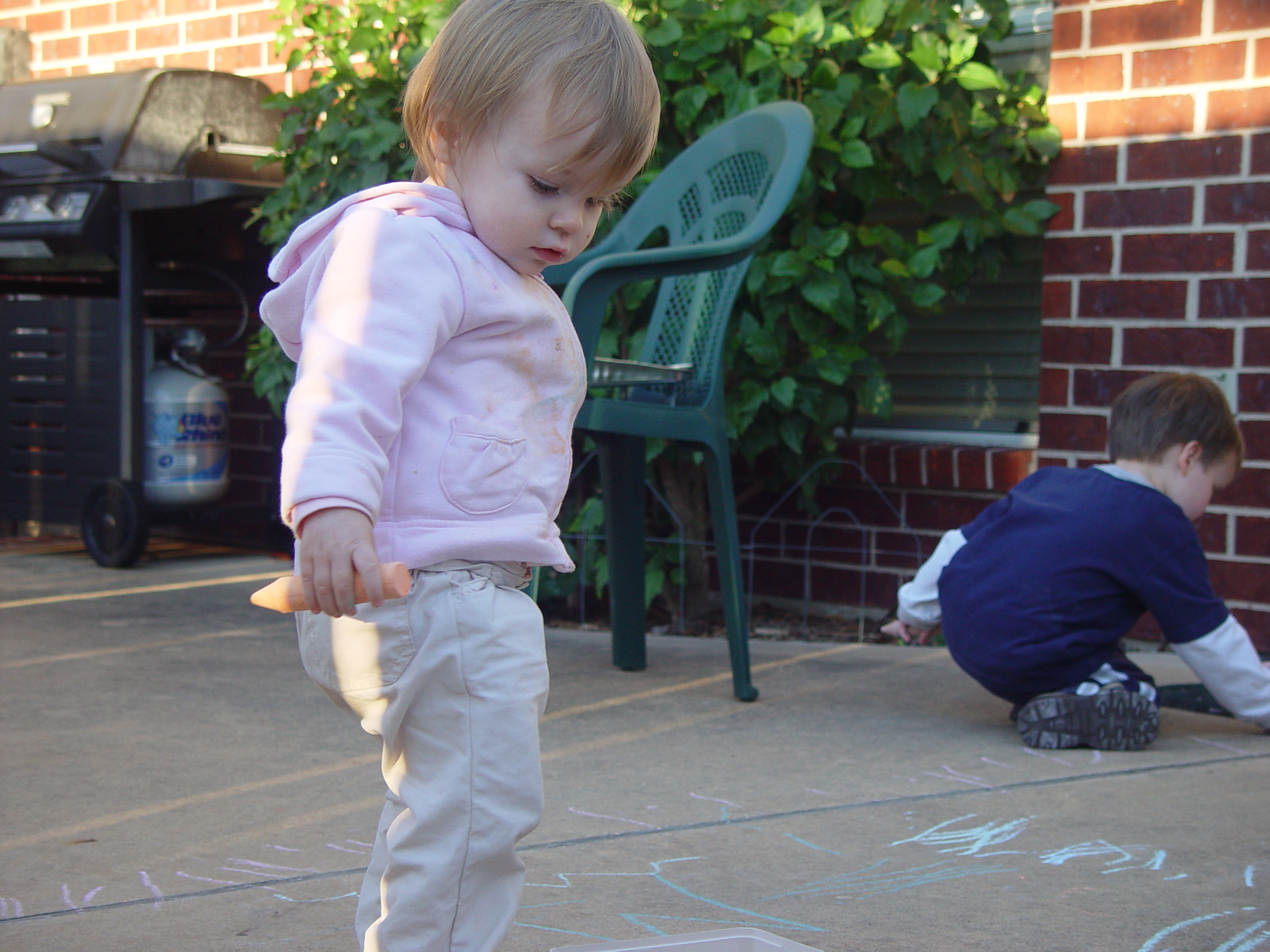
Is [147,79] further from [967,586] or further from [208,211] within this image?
[967,586]

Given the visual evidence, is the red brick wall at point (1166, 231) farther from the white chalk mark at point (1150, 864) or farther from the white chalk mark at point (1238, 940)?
the white chalk mark at point (1238, 940)

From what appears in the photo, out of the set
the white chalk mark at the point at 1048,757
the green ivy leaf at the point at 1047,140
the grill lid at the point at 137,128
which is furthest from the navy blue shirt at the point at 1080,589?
the grill lid at the point at 137,128

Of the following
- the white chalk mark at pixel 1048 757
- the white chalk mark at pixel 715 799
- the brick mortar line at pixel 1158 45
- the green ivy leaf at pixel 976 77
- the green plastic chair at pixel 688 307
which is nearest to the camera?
the white chalk mark at pixel 715 799

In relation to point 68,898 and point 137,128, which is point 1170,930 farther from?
point 137,128

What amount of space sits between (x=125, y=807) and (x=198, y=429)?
2.57 metres

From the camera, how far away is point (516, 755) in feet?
4.23

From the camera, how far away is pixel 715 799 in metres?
2.11

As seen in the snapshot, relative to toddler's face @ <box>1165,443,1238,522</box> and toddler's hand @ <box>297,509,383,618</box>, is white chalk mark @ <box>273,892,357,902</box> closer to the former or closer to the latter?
toddler's hand @ <box>297,509,383,618</box>

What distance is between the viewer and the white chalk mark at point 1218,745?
2.45 meters

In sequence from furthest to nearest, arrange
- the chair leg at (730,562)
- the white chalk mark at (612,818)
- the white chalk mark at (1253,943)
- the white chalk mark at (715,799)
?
the chair leg at (730,562) < the white chalk mark at (715,799) < the white chalk mark at (612,818) < the white chalk mark at (1253,943)

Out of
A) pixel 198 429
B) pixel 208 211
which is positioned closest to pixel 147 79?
pixel 208 211

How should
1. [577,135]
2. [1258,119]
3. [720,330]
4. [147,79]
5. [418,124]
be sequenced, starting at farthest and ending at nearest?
[147,79] → [1258,119] → [720,330] → [418,124] → [577,135]

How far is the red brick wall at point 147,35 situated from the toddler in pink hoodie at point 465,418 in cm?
378

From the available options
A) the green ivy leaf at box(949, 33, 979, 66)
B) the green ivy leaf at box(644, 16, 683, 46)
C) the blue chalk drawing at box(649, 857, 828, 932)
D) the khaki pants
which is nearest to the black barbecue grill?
the green ivy leaf at box(644, 16, 683, 46)
